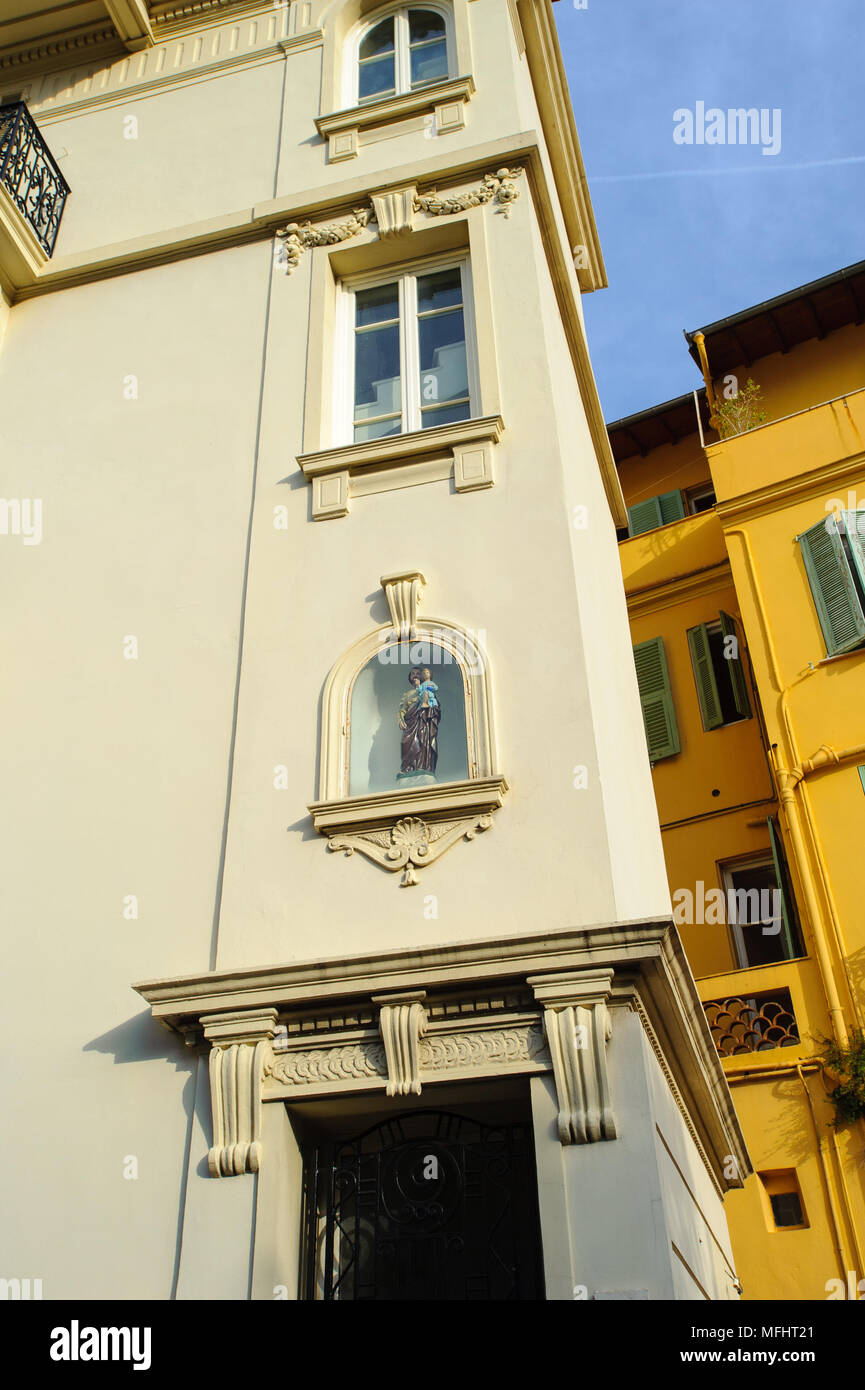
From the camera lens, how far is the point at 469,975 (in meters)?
6.35

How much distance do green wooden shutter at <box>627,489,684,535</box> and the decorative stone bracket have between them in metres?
9.45

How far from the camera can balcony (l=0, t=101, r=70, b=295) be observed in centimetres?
1116

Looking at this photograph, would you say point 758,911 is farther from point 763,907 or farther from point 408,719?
point 408,719

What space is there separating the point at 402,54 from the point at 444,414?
185 inches

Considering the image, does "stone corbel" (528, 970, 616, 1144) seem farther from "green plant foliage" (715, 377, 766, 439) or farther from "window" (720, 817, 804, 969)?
"green plant foliage" (715, 377, 766, 439)

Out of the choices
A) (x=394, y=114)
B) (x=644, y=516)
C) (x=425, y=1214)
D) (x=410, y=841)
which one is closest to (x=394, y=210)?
(x=394, y=114)

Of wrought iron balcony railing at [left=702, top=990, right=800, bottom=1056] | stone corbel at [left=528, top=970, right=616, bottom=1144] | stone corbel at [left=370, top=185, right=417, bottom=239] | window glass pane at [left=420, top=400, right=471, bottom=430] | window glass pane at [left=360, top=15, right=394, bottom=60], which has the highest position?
window glass pane at [left=360, top=15, right=394, bottom=60]

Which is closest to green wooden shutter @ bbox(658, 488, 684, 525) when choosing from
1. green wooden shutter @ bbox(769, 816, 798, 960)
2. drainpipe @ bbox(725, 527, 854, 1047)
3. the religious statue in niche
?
drainpipe @ bbox(725, 527, 854, 1047)

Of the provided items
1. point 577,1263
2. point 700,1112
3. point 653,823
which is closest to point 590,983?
point 577,1263

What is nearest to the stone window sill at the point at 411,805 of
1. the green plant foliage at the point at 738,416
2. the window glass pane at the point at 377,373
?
the window glass pane at the point at 377,373

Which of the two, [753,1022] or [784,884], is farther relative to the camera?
[784,884]

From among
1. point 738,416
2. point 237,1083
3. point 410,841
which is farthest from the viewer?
point 738,416

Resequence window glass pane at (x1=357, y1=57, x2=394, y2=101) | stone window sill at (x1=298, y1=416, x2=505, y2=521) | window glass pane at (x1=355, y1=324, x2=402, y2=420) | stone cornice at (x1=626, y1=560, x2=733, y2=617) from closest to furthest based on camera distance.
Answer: stone window sill at (x1=298, y1=416, x2=505, y2=521) < window glass pane at (x1=355, y1=324, x2=402, y2=420) < window glass pane at (x1=357, y1=57, x2=394, y2=101) < stone cornice at (x1=626, y1=560, x2=733, y2=617)

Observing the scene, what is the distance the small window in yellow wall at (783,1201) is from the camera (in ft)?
38.1
